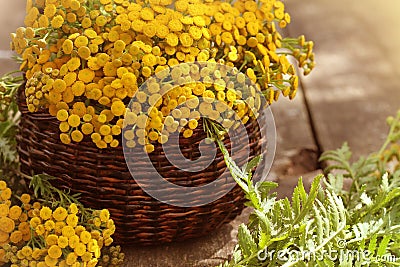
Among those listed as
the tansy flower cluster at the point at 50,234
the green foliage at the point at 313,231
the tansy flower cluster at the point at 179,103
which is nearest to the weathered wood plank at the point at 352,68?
the green foliage at the point at 313,231

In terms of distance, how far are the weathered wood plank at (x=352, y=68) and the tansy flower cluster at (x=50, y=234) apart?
2.31ft

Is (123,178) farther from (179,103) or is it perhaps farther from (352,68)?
(352,68)

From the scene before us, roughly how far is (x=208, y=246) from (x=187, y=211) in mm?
125

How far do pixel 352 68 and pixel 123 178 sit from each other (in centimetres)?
109

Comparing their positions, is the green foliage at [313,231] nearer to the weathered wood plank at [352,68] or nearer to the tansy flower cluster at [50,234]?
the tansy flower cluster at [50,234]

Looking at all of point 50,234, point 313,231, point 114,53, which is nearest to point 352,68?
point 313,231

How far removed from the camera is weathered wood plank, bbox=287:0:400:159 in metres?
1.74

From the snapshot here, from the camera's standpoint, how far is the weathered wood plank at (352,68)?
68.5 inches

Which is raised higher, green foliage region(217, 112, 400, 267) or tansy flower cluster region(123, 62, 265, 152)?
tansy flower cluster region(123, 62, 265, 152)

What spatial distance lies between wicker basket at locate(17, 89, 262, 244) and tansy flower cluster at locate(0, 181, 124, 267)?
52 mm

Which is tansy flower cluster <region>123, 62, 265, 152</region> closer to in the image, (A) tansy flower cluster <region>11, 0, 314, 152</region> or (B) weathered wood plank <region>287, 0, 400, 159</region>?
(A) tansy flower cluster <region>11, 0, 314, 152</region>

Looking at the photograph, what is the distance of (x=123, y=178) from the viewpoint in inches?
45.5

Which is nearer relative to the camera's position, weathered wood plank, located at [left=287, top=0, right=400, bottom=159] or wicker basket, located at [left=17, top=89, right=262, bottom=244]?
wicker basket, located at [left=17, top=89, right=262, bottom=244]

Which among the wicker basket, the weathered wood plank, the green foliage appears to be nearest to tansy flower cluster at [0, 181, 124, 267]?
the wicker basket
